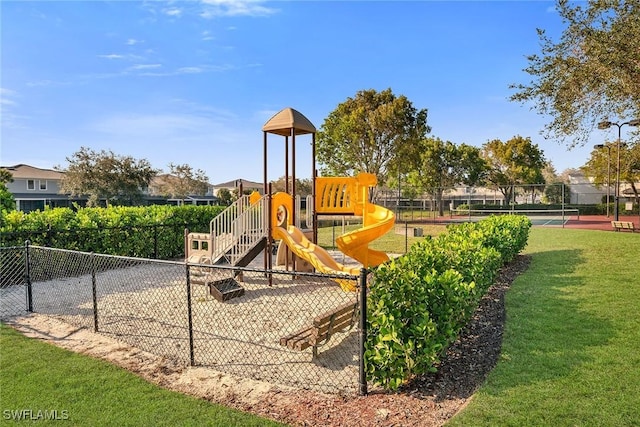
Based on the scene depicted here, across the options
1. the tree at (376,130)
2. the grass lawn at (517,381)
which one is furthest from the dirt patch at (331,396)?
the tree at (376,130)

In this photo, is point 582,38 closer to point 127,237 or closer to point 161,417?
point 161,417

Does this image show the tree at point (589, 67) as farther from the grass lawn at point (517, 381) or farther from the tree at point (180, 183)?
the tree at point (180, 183)

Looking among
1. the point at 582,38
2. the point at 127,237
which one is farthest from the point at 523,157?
the point at 127,237

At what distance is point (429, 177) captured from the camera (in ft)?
147

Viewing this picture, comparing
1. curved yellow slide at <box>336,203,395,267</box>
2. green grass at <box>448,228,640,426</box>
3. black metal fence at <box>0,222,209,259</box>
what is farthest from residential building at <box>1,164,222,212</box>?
green grass at <box>448,228,640,426</box>

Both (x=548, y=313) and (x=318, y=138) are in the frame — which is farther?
(x=318, y=138)

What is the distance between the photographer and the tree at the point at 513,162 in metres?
45.1

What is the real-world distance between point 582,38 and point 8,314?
12.3m

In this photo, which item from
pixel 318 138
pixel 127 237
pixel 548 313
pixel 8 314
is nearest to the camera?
pixel 548 313

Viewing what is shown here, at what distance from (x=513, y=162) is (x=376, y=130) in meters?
22.7

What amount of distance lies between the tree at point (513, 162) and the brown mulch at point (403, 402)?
43553 millimetres

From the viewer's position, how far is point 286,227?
33.2ft

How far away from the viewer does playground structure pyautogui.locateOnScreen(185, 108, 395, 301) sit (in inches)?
373

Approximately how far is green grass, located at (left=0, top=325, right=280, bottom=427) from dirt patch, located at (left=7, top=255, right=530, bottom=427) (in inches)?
8.3
